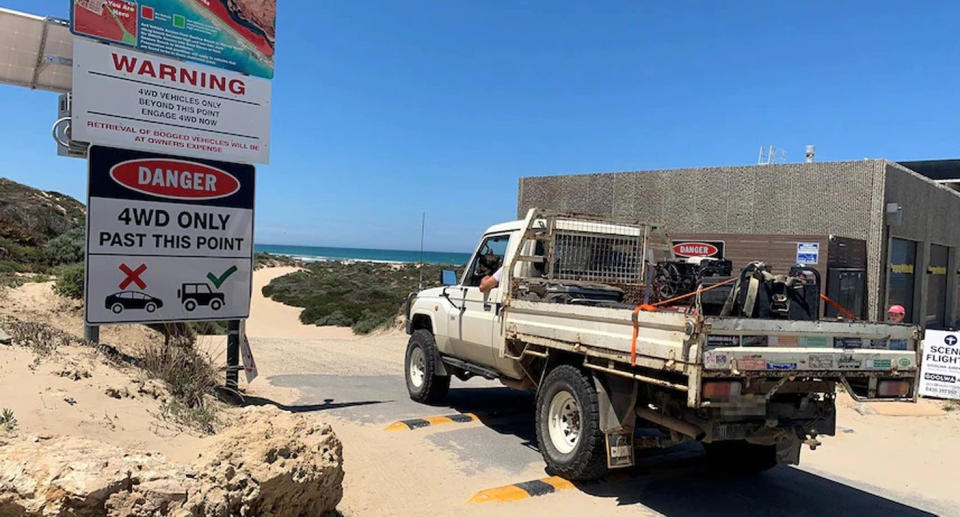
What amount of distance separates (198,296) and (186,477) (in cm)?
507

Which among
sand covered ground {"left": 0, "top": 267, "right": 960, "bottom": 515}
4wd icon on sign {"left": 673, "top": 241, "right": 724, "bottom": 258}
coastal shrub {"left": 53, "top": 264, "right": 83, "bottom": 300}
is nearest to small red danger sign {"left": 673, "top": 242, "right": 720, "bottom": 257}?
4wd icon on sign {"left": 673, "top": 241, "right": 724, "bottom": 258}

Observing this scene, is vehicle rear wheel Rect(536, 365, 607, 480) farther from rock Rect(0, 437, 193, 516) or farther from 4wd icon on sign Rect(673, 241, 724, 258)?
4wd icon on sign Rect(673, 241, 724, 258)

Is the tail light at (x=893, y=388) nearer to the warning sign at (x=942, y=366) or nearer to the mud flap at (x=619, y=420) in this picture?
the mud flap at (x=619, y=420)

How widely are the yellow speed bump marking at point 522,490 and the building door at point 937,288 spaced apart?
1664 cm

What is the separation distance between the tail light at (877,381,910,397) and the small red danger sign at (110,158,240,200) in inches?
284

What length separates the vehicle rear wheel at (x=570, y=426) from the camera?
18.5ft

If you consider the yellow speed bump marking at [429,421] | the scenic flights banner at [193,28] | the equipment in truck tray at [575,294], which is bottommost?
the yellow speed bump marking at [429,421]

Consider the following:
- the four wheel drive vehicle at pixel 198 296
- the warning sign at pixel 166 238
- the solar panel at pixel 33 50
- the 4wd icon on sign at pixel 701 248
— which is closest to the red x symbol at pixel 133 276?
the warning sign at pixel 166 238

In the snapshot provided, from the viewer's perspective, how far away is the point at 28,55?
7.53 metres

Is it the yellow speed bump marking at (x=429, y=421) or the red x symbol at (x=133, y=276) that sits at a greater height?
the red x symbol at (x=133, y=276)

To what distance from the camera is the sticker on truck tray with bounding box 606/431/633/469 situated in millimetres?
5406

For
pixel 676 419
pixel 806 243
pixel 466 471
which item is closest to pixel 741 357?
pixel 676 419

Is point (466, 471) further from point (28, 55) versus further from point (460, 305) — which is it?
point (28, 55)

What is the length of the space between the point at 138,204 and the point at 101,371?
7.87 ft
